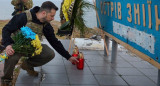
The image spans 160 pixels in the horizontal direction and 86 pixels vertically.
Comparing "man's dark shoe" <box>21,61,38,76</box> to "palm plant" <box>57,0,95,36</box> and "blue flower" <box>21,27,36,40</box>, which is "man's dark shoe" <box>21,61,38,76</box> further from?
"palm plant" <box>57,0,95,36</box>

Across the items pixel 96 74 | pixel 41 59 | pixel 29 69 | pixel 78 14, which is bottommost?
pixel 96 74

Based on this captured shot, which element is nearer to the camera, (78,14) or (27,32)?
(27,32)

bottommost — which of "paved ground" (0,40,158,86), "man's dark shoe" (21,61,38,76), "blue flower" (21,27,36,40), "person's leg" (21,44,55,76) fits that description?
"paved ground" (0,40,158,86)

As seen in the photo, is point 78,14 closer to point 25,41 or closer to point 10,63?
point 25,41

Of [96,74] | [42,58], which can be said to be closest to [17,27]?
[42,58]

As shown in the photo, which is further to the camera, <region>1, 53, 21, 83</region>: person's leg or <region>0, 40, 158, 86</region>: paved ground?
<region>0, 40, 158, 86</region>: paved ground

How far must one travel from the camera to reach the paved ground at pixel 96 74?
4.60m

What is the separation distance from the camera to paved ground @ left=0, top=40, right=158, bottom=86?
181 inches

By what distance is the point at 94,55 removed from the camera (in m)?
6.75

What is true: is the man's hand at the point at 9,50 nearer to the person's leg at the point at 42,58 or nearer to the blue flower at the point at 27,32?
the blue flower at the point at 27,32

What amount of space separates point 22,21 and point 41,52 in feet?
2.21

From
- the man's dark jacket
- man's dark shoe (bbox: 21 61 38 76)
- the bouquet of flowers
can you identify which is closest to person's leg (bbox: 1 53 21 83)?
the bouquet of flowers

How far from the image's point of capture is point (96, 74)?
5.15 metres

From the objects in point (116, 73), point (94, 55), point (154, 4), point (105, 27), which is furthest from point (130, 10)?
point (94, 55)
